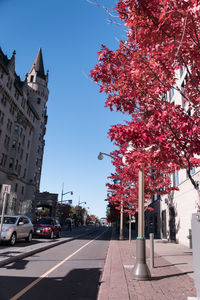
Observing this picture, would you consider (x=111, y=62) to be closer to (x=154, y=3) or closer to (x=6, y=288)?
(x=154, y=3)

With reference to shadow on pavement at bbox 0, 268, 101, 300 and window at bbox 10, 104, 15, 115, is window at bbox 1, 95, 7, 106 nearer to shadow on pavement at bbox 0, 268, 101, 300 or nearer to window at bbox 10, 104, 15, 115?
window at bbox 10, 104, 15, 115

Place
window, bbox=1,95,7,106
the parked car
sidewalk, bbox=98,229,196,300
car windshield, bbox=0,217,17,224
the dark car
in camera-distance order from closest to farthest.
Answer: sidewalk, bbox=98,229,196,300 < the parked car < car windshield, bbox=0,217,17,224 < the dark car < window, bbox=1,95,7,106

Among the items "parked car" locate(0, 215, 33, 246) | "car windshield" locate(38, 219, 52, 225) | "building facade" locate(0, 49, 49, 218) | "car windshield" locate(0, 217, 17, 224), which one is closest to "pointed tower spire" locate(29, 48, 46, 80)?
"building facade" locate(0, 49, 49, 218)

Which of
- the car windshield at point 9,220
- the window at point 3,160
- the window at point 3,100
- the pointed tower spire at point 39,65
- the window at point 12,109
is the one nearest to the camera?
the car windshield at point 9,220

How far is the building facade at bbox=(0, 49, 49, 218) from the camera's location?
40562 millimetres

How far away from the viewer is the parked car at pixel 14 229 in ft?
47.1

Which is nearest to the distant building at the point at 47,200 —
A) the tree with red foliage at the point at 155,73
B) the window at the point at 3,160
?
the window at the point at 3,160

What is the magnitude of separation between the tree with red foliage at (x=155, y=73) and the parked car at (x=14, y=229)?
10464 millimetres

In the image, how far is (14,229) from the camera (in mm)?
15062

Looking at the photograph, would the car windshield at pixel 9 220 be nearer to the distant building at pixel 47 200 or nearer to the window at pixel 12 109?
the window at pixel 12 109

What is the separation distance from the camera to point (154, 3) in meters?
5.11

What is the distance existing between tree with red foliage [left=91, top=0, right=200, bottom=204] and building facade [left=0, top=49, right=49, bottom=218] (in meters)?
35.4

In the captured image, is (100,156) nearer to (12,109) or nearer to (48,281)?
(48,281)

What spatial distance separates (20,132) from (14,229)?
33.1m
